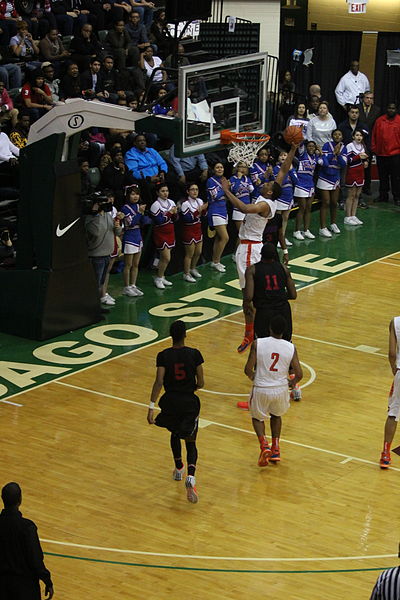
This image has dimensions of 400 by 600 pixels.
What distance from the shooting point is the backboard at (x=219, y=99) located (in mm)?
16578

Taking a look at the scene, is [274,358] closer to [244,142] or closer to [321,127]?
[244,142]

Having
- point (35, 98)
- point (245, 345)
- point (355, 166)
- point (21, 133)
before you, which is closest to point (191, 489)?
point (245, 345)

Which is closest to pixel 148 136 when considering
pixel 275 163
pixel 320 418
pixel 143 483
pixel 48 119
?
pixel 275 163

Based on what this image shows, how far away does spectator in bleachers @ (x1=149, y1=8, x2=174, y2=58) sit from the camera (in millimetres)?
24734

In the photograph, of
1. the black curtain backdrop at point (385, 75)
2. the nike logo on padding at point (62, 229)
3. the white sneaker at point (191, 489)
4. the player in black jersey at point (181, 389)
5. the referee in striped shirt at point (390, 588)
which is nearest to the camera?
the referee in striped shirt at point (390, 588)

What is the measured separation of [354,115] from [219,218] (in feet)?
15.3

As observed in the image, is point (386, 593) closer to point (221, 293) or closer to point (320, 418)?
point (320, 418)

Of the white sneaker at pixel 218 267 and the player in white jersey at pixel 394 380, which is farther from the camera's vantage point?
the white sneaker at pixel 218 267

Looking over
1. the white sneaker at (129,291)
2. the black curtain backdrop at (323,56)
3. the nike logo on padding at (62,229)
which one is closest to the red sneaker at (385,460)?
the nike logo on padding at (62,229)

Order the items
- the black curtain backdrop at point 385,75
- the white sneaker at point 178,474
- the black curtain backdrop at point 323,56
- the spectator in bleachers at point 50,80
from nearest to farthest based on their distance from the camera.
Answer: the white sneaker at point 178,474
the spectator in bleachers at point 50,80
the black curtain backdrop at point 385,75
the black curtain backdrop at point 323,56

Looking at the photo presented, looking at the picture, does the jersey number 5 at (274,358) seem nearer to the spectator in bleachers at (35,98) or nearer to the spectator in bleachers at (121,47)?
the spectator in bleachers at (35,98)

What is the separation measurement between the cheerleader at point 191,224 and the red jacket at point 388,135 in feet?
19.4

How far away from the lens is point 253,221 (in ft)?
49.2

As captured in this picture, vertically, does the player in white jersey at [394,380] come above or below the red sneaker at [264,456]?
above
